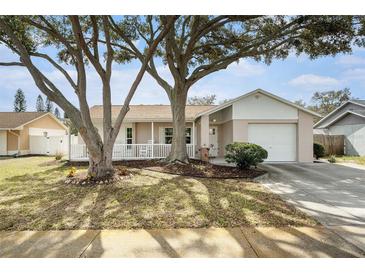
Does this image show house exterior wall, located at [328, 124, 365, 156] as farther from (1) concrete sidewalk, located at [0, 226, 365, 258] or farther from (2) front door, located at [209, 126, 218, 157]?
(1) concrete sidewalk, located at [0, 226, 365, 258]

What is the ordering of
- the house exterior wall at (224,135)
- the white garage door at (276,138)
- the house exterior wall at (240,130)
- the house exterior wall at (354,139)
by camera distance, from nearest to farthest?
the house exterior wall at (240,130) < the white garage door at (276,138) < the house exterior wall at (224,135) < the house exterior wall at (354,139)

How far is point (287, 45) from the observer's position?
41.0 ft

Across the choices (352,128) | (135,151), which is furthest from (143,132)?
(352,128)

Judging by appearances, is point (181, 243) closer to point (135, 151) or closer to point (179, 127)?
point (179, 127)

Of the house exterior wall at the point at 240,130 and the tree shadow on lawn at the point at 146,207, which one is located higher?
the house exterior wall at the point at 240,130

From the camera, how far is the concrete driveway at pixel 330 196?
425 cm

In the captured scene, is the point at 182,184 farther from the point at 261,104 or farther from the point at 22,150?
the point at 22,150

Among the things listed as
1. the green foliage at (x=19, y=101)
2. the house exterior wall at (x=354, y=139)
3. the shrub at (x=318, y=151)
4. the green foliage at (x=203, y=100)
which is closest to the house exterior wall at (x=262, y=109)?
the shrub at (x=318, y=151)

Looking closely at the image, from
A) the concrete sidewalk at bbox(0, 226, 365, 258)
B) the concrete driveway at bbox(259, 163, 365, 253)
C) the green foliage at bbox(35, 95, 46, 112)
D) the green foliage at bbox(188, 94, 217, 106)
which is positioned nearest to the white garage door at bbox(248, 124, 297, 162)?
the concrete driveway at bbox(259, 163, 365, 253)

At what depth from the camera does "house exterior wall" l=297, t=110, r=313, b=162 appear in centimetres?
1376

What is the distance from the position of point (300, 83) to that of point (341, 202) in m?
23.8

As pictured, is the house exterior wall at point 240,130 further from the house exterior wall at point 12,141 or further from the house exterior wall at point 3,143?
the house exterior wall at point 3,143

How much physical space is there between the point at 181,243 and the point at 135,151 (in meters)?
12.0

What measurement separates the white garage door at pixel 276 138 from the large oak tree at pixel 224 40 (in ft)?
13.7
